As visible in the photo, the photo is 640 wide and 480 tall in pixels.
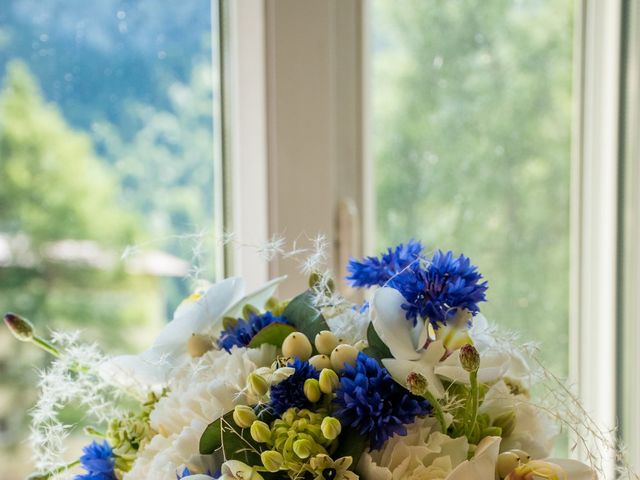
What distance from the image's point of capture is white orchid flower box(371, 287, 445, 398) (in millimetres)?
637

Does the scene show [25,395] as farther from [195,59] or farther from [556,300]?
[556,300]

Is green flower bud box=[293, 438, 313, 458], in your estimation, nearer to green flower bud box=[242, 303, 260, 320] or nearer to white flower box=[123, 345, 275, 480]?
white flower box=[123, 345, 275, 480]

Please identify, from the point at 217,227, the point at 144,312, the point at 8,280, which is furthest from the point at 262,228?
the point at 8,280

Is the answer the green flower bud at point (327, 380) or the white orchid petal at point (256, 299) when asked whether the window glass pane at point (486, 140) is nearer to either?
the white orchid petal at point (256, 299)

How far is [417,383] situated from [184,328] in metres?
0.25

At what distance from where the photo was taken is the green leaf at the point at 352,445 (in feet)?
2.07

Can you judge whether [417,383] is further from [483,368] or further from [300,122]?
[300,122]

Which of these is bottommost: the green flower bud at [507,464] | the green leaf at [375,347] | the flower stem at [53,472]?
the flower stem at [53,472]

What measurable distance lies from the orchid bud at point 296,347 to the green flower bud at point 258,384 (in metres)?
0.04

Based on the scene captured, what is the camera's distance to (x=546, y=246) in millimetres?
1484

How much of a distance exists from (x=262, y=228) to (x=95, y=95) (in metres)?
0.30

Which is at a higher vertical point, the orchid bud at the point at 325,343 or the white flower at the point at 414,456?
the orchid bud at the point at 325,343

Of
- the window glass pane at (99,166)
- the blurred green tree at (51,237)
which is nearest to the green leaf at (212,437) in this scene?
the window glass pane at (99,166)

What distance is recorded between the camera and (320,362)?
2.18 feet
